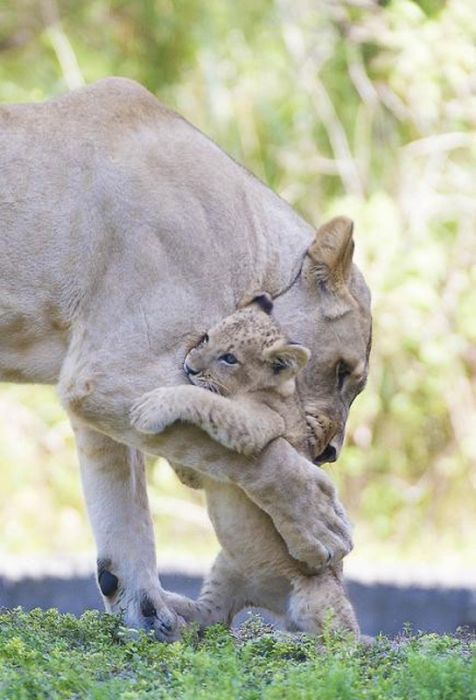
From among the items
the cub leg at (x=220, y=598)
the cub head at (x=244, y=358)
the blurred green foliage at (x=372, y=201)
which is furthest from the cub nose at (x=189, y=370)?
the blurred green foliage at (x=372, y=201)

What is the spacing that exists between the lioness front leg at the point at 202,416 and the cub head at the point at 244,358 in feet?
0.40

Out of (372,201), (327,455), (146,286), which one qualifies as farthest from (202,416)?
(372,201)

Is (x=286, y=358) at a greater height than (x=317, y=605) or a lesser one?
greater

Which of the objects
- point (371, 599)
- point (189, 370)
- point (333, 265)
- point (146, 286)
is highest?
point (333, 265)

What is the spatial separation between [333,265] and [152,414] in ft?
3.24

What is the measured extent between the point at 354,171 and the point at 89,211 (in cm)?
710

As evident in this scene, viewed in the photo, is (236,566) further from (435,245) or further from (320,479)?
(435,245)

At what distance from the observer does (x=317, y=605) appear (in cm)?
571

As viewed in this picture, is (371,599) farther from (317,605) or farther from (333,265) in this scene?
(333,265)

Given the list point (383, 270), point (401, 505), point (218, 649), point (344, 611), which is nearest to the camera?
point (218, 649)

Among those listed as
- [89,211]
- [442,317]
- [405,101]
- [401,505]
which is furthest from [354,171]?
[89,211]

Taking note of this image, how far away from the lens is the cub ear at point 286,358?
221 inches

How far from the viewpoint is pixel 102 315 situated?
5621 millimetres

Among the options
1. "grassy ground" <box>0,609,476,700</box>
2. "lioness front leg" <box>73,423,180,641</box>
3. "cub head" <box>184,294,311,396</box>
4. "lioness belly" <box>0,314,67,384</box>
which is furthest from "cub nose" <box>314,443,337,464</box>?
"lioness belly" <box>0,314,67,384</box>
